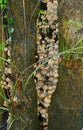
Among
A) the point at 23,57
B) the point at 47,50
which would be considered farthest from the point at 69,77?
the point at 23,57

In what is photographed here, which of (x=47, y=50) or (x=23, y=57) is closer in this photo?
(x=23, y=57)

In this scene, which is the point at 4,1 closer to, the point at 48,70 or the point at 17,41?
the point at 17,41

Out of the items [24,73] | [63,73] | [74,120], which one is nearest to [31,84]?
[24,73]

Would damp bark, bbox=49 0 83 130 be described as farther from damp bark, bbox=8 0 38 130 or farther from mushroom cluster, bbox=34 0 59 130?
damp bark, bbox=8 0 38 130

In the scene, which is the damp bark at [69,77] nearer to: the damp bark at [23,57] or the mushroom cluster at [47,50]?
the mushroom cluster at [47,50]

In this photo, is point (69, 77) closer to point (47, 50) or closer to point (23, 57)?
point (47, 50)

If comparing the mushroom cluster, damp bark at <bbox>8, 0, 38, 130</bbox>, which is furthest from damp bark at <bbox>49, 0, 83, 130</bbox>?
damp bark at <bbox>8, 0, 38, 130</bbox>

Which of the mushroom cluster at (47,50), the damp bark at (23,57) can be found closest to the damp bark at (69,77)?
the mushroom cluster at (47,50)
